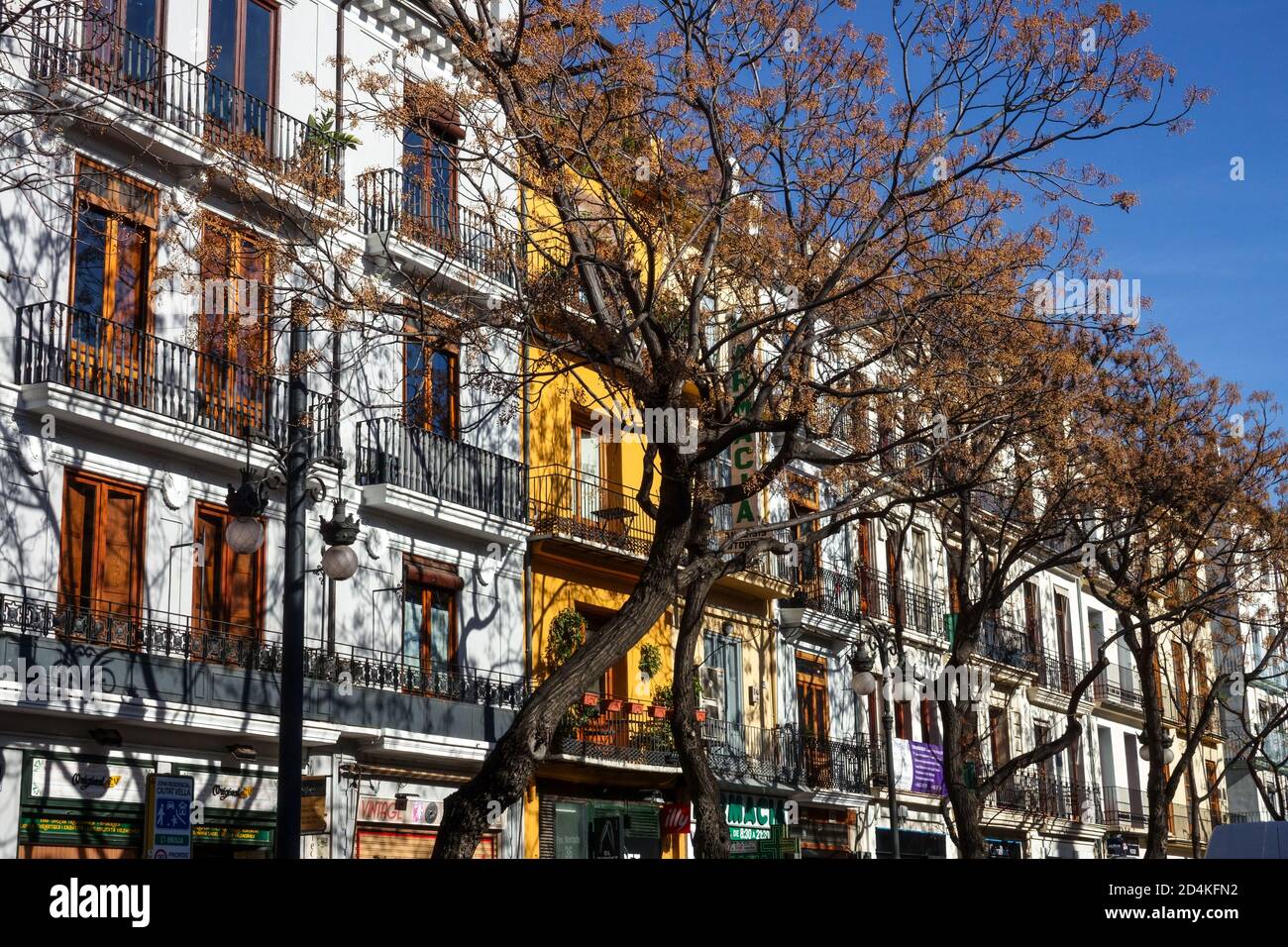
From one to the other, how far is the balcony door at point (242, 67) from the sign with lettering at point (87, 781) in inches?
329

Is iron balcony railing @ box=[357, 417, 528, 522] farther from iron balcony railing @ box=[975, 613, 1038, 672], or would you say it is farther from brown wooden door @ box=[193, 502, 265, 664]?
iron balcony railing @ box=[975, 613, 1038, 672]

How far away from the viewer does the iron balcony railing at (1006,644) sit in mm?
42625

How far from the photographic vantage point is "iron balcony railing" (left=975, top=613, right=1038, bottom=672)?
140ft

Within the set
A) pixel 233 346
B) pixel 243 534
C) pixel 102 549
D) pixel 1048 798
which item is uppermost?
pixel 233 346

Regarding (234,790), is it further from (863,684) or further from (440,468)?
(863,684)

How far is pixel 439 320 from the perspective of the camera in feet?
58.7

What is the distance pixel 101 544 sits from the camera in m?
19.6

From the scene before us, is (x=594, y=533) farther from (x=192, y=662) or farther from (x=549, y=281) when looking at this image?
(x=549, y=281)

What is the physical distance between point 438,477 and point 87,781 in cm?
818

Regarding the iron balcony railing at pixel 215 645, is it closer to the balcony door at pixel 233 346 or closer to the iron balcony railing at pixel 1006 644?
the balcony door at pixel 233 346

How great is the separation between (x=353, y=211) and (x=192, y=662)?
7784mm

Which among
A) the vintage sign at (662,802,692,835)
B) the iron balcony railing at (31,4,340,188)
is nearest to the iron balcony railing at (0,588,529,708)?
the vintage sign at (662,802,692,835)

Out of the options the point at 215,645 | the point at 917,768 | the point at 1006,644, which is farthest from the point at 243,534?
the point at 1006,644
